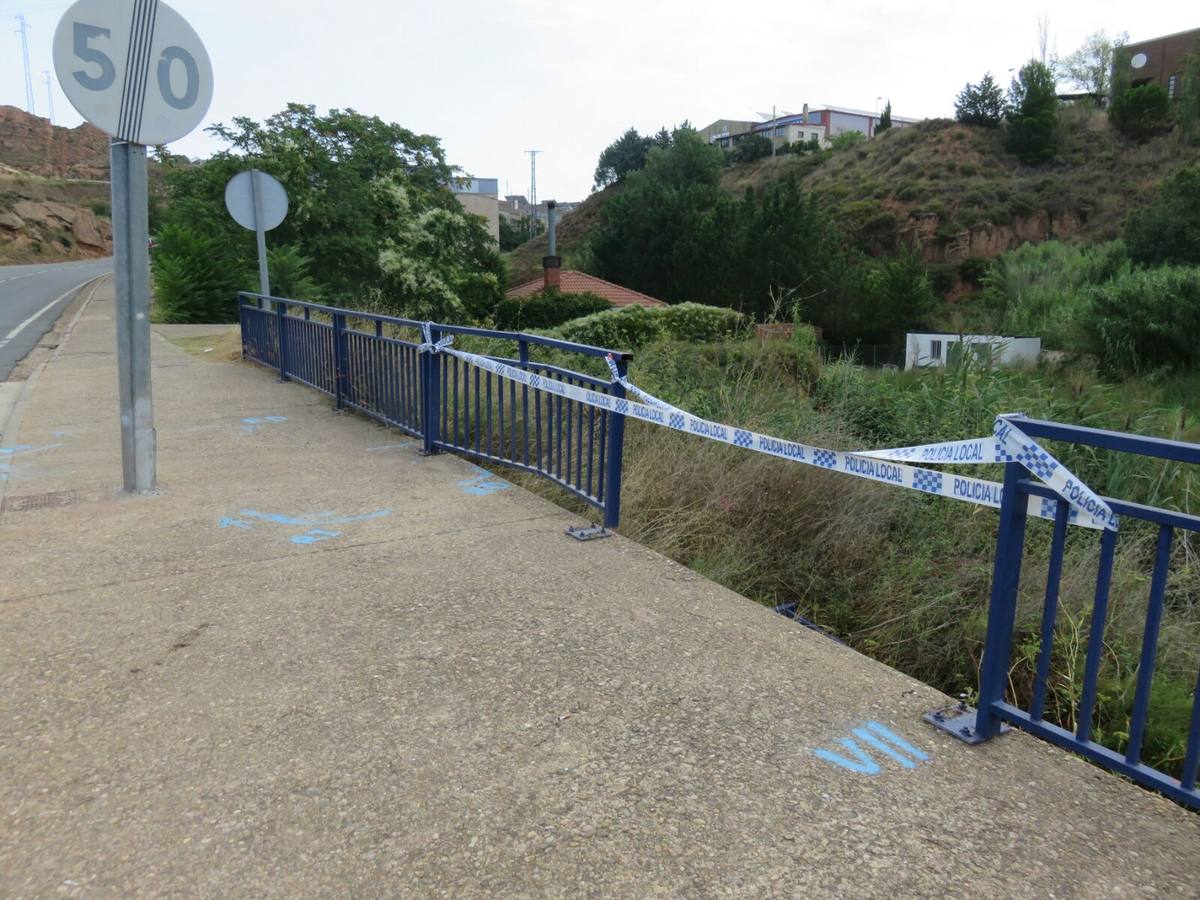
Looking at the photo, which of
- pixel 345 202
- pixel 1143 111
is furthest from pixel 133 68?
pixel 1143 111

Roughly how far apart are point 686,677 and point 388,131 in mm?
29316

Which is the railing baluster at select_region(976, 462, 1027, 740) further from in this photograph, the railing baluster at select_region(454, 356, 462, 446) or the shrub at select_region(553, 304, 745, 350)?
the shrub at select_region(553, 304, 745, 350)

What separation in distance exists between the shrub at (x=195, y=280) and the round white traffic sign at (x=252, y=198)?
957 centimetres

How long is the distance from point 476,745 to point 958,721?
1591mm

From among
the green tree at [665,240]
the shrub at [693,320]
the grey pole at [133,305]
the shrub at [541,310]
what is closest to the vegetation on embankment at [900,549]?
the grey pole at [133,305]

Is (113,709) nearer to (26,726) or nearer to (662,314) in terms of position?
(26,726)

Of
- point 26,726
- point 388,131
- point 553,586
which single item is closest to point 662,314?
point 388,131

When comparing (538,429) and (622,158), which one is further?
(622,158)

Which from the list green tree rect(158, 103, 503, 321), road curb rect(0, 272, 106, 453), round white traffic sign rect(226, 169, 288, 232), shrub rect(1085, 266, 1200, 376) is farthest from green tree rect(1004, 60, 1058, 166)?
round white traffic sign rect(226, 169, 288, 232)

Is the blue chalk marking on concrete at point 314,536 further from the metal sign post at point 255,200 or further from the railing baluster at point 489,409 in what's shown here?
the metal sign post at point 255,200

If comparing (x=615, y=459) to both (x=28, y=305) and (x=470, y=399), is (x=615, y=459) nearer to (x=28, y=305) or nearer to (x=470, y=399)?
(x=470, y=399)

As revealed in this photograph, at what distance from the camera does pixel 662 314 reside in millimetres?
23297

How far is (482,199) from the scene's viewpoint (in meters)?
91.4

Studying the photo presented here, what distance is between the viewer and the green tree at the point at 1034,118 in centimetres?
7056
